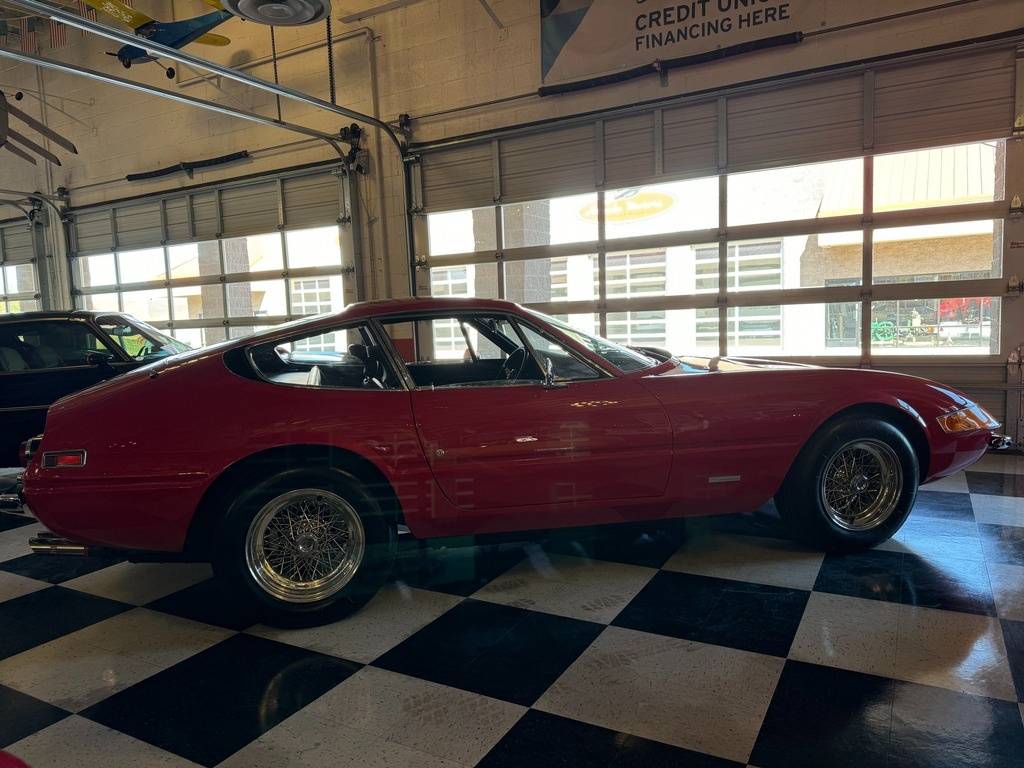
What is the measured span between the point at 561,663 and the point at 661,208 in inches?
212

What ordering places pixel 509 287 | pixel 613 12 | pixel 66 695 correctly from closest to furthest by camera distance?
pixel 66 695, pixel 613 12, pixel 509 287

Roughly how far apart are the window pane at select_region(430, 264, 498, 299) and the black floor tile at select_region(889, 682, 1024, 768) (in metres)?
6.18

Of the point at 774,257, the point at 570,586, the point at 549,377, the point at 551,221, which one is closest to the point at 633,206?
the point at 551,221

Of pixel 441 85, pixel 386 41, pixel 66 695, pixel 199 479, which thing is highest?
pixel 386 41

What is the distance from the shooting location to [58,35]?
10828 mm

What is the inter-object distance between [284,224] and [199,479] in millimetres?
7130

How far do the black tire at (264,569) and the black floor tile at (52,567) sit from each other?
3.96 ft

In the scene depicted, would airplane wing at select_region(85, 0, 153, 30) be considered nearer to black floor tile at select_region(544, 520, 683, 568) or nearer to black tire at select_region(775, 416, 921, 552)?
black floor tile at select_region(544, 520, 683, 568)

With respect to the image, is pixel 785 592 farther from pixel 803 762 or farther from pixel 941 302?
pixel 941 302

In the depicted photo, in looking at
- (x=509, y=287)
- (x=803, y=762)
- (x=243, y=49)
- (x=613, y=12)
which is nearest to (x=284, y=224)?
(x=243, y=49)

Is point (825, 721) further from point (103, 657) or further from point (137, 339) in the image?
point (137, 339)

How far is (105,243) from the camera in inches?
430

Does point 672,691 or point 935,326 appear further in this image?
point 935,326

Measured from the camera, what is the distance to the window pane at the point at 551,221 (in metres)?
7.12
